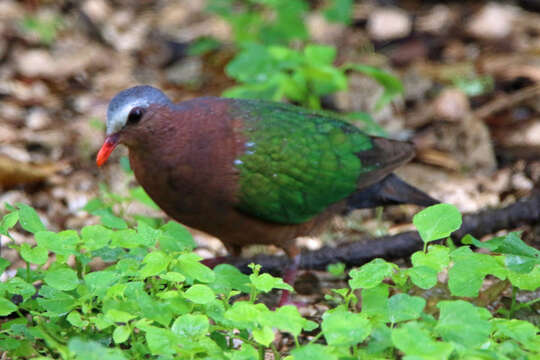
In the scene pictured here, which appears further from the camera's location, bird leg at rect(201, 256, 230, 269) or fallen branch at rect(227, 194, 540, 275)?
bird leg at rect(201, 256, 230, 269)

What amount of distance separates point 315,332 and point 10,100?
3.91m

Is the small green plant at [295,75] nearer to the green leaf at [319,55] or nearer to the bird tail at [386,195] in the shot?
the green leaf at [319,55]

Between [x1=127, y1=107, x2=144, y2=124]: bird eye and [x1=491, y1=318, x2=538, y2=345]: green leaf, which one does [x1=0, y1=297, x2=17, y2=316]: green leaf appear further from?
[x1=491, y1=318, x2=538, y2=345]: green leaf

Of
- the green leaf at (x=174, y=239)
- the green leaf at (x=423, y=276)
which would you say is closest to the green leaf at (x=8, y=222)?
the green leaf at (x=174, y=239)

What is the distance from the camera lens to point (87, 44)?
720 centimetres

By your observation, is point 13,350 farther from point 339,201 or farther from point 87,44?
point 87,44

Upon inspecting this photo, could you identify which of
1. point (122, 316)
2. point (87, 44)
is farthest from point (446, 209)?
point (87, 44)

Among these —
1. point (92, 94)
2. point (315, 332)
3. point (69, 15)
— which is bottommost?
point (315, 332)

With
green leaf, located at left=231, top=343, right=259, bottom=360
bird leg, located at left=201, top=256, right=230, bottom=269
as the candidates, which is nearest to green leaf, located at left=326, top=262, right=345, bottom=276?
bird leg, located at left=201, top=256, right=230, bottom=269

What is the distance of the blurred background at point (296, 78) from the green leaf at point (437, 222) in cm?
172

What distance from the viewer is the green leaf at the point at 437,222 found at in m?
2.63

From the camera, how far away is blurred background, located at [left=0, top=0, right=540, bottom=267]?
16.3 ft

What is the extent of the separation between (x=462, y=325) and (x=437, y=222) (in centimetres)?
47

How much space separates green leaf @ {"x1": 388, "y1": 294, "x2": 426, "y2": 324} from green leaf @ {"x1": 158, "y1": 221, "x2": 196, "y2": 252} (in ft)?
2.77
